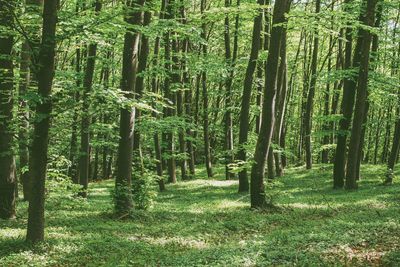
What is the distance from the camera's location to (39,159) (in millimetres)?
9305

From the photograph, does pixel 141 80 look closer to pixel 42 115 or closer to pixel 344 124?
pixel 42 115

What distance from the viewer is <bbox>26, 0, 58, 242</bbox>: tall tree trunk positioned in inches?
353

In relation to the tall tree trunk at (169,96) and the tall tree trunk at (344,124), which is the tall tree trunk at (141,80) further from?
the tall tree trunk at (344,124)

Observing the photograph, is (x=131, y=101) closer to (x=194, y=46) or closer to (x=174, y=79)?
(x=174, y=79)

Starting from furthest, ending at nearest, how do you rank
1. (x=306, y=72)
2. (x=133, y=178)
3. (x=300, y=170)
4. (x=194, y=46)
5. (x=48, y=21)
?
(x=306, y=72) < (x=194, y=46) < (x=300, y=170) < (x=133, y=178) < (x=48, y=21)

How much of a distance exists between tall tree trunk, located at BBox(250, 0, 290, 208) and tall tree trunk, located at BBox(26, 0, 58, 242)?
311 inches

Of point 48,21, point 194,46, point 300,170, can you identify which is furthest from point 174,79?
point 48,21

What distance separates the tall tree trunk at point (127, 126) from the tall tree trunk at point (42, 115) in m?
4.69

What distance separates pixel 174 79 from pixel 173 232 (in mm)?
16196

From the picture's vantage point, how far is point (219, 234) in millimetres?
12719

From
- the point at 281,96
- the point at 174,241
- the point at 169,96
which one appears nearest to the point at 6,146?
the point at 174,241

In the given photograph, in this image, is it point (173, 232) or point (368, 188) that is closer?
point (173, 232)

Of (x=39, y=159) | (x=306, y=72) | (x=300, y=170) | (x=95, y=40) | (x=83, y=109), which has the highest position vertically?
(x=306, y=72)

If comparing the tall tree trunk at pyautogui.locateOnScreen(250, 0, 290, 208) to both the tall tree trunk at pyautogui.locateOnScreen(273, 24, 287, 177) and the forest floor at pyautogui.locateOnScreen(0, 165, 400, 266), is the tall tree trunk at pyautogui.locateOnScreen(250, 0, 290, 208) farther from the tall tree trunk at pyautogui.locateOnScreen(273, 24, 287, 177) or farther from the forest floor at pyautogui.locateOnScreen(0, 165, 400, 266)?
the tall tree trunk at pyautogui.locateOnScreen(273, 24, 287, 177)
